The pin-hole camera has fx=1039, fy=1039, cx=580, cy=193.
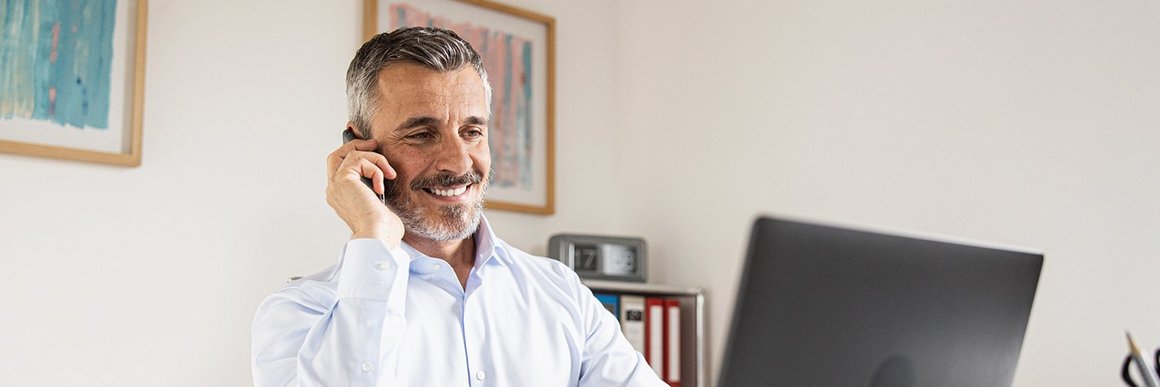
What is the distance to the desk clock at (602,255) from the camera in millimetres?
2967

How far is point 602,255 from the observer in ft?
9.89

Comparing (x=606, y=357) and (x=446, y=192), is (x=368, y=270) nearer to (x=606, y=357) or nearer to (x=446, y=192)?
(x=446, y=192)

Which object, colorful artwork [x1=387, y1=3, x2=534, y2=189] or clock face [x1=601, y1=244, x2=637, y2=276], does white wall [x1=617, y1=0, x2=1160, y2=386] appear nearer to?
clock face [x1=601, y1=244, x2=637, y2=276]

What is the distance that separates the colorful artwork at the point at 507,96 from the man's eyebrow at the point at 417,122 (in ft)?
4.31

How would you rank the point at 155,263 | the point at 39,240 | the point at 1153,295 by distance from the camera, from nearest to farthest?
the point at 1153,295, the point at 39,240, the point at 155,263

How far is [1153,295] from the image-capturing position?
2.04 meters

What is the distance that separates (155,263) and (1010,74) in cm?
200

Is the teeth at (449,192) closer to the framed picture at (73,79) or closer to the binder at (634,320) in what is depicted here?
the framed picture at (73,79)

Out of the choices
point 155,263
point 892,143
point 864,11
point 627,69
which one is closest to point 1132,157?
point 892,143

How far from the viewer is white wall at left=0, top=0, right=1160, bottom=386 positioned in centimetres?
215

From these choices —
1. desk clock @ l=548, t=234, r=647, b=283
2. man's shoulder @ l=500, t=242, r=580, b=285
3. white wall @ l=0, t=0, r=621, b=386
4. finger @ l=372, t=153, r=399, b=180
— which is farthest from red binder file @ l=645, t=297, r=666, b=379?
finger @ l=372, t=153, r=399, b=180

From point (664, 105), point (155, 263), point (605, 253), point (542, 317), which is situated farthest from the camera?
point (664, 105)

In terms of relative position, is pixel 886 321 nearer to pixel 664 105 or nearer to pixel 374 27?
pixel 374 27

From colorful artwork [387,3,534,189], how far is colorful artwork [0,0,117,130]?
952 mm
